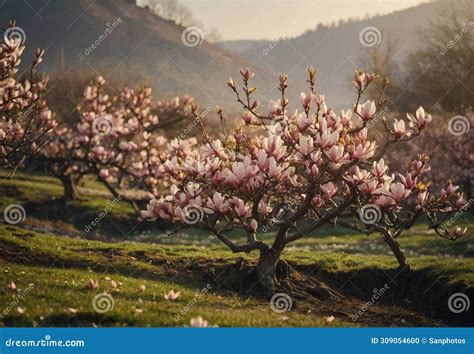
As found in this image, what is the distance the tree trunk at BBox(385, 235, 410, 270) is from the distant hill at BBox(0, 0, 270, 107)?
437 ft

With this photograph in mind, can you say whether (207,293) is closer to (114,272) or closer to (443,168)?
(114,272)

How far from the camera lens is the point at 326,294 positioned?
12.5m

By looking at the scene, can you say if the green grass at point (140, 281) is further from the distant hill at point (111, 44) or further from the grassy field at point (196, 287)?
the distant hill at point (111, 44)

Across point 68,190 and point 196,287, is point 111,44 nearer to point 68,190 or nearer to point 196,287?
point 68,190

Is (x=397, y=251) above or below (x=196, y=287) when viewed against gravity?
above

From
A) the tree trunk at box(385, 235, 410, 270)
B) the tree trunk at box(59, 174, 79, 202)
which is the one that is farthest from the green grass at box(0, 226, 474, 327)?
the tree trunk at box(59, 174, 79, 202)

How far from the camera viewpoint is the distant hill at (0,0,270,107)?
154 meters

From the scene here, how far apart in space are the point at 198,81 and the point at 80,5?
45831 mm

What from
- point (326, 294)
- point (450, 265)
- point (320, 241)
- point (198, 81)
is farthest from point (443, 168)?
point (198, 81)

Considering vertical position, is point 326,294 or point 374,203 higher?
point 374,203

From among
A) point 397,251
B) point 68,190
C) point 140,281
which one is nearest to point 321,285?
point 397,251

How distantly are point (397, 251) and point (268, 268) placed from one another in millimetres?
3595

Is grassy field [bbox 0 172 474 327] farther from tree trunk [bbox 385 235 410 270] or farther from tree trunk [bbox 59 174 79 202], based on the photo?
tree trunk [bbox 59 174 79 202]

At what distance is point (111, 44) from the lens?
516ft
